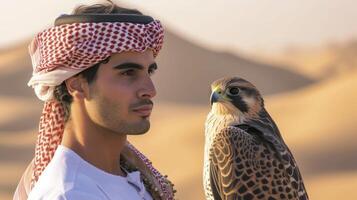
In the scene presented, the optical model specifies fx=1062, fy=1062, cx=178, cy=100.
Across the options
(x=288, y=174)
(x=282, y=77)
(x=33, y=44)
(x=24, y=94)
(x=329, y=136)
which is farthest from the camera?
(x=282, y=77)

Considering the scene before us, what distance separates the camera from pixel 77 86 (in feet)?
12.8

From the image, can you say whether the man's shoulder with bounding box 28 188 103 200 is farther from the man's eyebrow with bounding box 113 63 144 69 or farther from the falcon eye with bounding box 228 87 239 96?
the falcon eye with bounding box 228 87 239 96

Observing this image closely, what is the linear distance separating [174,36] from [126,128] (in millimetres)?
47825

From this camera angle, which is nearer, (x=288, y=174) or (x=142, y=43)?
(x=142, y=43)

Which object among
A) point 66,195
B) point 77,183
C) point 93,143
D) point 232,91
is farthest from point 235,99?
point 66,195

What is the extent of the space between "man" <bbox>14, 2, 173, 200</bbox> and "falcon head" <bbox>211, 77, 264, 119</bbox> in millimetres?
2154

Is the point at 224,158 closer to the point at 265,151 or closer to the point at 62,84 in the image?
the point at 265,151

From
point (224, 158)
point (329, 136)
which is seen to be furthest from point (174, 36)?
point (224, 158)

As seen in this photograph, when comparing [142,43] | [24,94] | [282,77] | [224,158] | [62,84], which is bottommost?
[24,94]

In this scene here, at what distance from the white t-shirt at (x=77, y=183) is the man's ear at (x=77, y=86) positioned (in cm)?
20

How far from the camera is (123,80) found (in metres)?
3.84

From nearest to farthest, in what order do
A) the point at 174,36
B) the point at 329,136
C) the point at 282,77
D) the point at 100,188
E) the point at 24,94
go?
the point at 100,188 < the point at 329,136 < the point at 24,94 < the point at 174,36 < the point at 282,77

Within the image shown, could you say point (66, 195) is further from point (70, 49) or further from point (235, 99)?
point (235, 99)

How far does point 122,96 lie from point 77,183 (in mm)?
374
